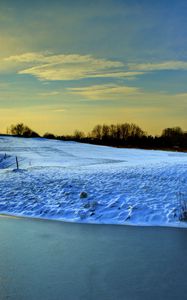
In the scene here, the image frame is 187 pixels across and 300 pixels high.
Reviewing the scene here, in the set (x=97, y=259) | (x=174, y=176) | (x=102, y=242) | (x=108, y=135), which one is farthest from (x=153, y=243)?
(x=108, y=135)

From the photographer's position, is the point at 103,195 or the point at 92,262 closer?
the point at 92,262

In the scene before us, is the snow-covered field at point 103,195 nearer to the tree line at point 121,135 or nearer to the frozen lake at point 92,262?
the frozen lake at point 92,262

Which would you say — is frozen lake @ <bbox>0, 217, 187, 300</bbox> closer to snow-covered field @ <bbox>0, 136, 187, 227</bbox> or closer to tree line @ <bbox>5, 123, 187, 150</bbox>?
snow-covered field @ <bbox>0, 136, 187, 227</bbox>

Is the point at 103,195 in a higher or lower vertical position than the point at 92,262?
higher

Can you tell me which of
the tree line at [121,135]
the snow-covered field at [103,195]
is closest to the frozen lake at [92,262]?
the snow-covered field at [103,195]

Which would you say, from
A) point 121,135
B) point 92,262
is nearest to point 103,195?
point 92,262

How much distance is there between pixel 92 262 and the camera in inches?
319

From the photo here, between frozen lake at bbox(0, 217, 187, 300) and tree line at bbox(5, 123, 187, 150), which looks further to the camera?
tree line at bbox(5, 123, 187, 150)

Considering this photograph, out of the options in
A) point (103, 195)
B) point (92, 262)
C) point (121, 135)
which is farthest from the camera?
point (121, 135)

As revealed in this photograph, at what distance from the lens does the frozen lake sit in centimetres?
641

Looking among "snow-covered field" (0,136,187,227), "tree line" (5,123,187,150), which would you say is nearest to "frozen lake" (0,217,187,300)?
"snow-covered field" (0,136,187,227)

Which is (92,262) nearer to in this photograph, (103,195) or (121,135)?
(103,195)

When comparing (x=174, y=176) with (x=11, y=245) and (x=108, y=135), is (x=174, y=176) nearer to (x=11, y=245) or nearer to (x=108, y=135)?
(x=11, y=245)

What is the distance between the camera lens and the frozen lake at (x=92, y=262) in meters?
6.41
